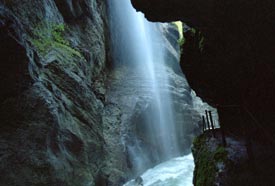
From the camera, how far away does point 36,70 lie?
9594mm

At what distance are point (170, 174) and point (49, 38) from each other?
1111cm

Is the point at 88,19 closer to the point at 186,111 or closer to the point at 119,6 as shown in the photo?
the point at 119,6

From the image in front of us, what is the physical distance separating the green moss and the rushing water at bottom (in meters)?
8.37

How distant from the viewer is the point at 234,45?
838cm

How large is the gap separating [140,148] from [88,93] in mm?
7497

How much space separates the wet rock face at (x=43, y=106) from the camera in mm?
8312

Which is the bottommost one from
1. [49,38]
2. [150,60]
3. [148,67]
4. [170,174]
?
[170,174]

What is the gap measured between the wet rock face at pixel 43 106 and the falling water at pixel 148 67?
6306 mm

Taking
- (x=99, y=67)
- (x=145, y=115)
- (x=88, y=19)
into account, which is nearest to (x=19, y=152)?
(x=99, y=67)

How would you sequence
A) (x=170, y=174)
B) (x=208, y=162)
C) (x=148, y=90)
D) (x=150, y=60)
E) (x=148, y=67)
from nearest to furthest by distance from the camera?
(x=208, y=162)
(x=170, y=174)
(x=148, y=90)
(x=148, y=67)
(x=150, y=60)

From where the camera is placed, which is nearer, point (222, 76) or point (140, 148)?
point (222, 76)

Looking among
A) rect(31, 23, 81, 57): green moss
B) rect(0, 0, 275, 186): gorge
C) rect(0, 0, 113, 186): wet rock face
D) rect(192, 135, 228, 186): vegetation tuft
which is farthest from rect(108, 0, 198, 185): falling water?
rect(192, 135, 228, 186): vegetation tuft

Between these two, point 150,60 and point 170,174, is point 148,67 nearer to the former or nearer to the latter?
point 150,60

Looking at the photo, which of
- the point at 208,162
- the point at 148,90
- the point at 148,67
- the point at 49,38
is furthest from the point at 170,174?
the point at 148,67
